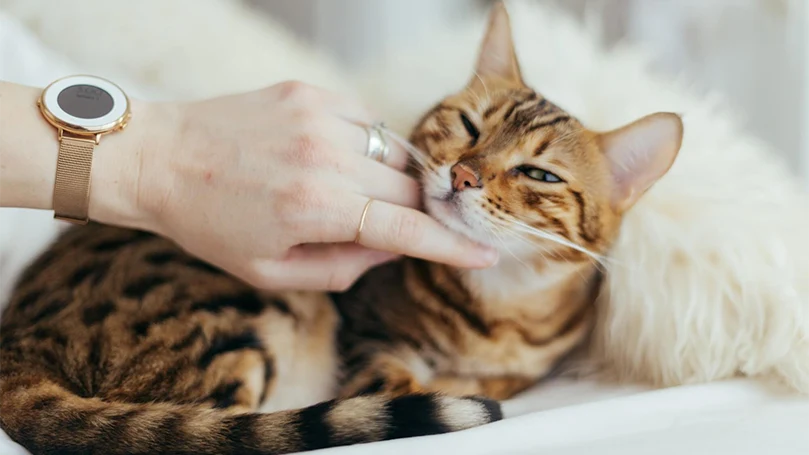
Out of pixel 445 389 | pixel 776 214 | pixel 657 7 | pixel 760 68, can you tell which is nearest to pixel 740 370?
pixel 776 214

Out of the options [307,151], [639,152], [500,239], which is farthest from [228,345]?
[639,152]

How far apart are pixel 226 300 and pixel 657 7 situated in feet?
4.34

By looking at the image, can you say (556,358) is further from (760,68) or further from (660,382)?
(760,68)

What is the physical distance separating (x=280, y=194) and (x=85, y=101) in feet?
0.94

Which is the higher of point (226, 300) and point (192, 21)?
point (192, 21)

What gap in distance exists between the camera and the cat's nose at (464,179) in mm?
891

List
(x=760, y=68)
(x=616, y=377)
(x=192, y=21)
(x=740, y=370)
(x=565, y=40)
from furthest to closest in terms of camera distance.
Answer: (x=760, y=68)
(x=192, y=21)
(x=565, y=40)
(x=616, y=377)
(x=740, y=370)

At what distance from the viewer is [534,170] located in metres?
0.94

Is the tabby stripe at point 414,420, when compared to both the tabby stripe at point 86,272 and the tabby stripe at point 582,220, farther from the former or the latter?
the tabby stripe at point 86,272

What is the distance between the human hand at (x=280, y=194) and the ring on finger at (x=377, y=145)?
0.02m

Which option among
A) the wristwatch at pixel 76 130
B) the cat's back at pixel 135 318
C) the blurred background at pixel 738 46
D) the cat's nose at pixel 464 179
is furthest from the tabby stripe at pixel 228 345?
the blurred background at pixel 738 46

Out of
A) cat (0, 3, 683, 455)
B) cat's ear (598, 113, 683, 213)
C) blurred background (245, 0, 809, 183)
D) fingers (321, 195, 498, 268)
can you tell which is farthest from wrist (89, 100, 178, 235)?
blurred background (245, 0, 809, 183)

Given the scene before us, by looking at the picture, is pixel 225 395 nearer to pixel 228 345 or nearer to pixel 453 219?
pixel 228 345

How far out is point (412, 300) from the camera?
1121 mm
